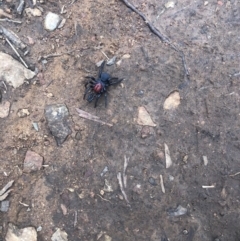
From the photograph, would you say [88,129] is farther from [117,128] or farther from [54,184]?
[54,184]

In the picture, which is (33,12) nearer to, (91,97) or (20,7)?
(20,7)

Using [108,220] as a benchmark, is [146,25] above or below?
above

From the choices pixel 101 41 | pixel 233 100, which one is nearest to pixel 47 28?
pixel 101 41

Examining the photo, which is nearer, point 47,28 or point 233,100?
point 233,100

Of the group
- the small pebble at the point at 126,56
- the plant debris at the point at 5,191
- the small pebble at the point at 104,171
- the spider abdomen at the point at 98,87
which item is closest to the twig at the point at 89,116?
the spider abdomen at the point at 98,87

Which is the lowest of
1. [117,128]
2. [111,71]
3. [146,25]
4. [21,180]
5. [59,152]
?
[21,180]

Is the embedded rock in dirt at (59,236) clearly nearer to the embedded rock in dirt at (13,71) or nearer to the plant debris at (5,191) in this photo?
the plant debris at (5,191)
